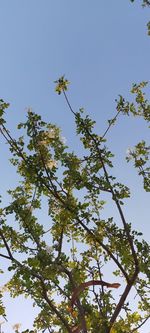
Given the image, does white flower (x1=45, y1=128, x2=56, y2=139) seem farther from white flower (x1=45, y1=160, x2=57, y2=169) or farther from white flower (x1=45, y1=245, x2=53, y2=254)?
white flower (x1=45, y1=245, x2=53, y2=254)

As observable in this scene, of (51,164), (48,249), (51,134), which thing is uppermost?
(51,134)

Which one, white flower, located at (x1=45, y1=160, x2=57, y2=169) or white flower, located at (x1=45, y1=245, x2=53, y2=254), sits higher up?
white flower, located at (x1=45, y1=160, x2=57, y2=169)

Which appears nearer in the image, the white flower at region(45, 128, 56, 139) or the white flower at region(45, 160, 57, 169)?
the white flower at region(45, 160, 57, 169)

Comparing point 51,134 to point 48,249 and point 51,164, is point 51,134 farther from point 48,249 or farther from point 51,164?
point 48,249

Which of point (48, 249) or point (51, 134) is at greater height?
point (51, 134)

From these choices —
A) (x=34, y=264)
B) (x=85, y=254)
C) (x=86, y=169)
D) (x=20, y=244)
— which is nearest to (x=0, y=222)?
(x=20, y=244)

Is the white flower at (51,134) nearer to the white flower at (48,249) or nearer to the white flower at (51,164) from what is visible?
the white flower at (51,164)

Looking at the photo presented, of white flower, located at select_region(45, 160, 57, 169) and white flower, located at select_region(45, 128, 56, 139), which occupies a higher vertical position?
white flower, located at select_region(45, 128, 56, 139)

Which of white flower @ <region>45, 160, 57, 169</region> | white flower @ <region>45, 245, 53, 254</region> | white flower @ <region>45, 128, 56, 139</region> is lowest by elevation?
white flower @ <region>45, 245, 53, 254</region>

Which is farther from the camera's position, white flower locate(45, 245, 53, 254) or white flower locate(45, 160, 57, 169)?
white flower locate(45, 245, 53, 254)

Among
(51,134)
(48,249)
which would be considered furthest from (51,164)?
(48,249)

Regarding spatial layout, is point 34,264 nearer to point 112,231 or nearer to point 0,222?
point 0,222

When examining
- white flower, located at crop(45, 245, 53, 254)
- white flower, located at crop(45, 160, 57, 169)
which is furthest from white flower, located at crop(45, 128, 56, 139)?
white flower, located at crop(45, 245, 53, 254)

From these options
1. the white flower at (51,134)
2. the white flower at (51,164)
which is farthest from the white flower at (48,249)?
the white flower at (51,134)
